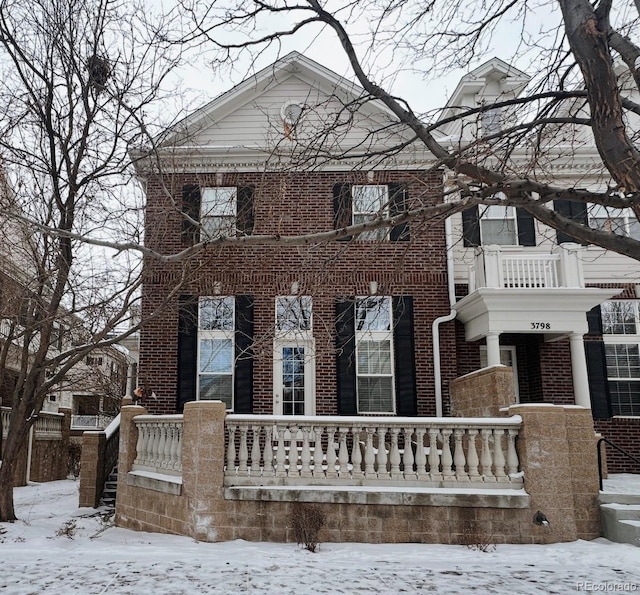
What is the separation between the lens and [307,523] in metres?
7.23

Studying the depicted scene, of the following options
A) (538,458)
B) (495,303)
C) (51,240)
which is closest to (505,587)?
(538,458)

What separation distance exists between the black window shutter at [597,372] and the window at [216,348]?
7759mm

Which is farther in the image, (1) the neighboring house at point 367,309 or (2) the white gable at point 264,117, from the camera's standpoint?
(2) the white gable at point 264,117

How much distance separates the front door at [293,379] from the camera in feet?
41.5

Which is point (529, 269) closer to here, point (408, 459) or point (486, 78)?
point (486, 78)

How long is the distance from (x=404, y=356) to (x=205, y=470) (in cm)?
611

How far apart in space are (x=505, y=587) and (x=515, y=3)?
6549 millimetres

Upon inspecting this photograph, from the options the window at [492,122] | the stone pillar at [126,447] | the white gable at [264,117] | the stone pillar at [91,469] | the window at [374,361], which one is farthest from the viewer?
the white gable at [264,117]

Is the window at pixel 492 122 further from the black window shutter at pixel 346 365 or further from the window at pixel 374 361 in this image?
the black window shutter at pixel 346 365

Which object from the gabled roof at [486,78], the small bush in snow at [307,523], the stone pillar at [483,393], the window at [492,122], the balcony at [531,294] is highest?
the gabled roof at [486,78]

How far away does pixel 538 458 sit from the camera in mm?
7438

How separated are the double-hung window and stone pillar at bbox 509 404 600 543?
6183mm

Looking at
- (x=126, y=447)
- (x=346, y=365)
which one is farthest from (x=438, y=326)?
(x=126, y=447)

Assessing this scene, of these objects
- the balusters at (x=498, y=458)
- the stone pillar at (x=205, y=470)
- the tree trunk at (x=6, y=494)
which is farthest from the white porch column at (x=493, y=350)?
the tree trunk at (x=6, y=494)
